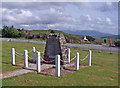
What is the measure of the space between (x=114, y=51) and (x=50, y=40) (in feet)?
41.4

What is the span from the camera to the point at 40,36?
3791cm

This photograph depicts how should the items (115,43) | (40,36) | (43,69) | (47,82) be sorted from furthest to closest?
(40,36)
(115,43)
(43,69)
(47,82)

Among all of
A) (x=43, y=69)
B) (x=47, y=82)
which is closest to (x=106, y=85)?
(x=47, y=82)

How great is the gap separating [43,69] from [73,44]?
17169 mm

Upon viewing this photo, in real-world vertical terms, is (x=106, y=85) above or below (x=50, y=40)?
below

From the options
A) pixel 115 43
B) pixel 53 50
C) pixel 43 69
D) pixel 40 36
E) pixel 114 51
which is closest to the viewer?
pixel 43 69

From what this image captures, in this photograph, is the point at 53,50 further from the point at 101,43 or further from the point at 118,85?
the point at 101,43

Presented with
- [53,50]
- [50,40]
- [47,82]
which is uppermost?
[50,40]

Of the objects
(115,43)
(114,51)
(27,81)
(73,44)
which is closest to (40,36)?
(73,44)

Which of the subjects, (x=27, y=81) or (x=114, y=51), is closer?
(x=27, y=81)

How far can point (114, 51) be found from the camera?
20.3m

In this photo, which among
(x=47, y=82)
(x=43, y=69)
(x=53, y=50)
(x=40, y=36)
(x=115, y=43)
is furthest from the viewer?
(x=40, y=36)

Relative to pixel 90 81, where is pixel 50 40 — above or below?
above

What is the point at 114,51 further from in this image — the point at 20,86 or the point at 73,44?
the point at 20,86
